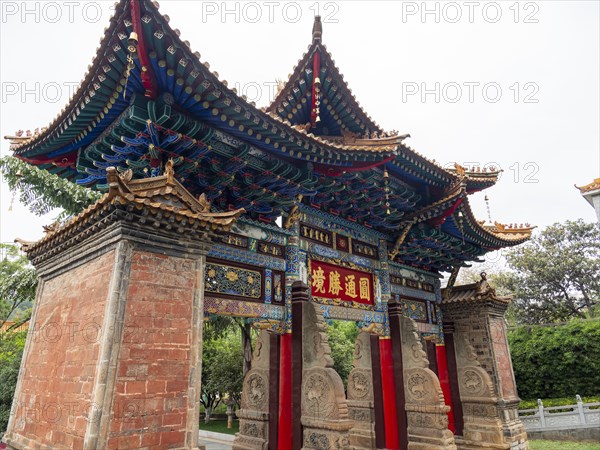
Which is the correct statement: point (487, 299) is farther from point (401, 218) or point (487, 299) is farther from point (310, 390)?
point (310, 390)

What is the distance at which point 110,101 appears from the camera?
16.5 ft

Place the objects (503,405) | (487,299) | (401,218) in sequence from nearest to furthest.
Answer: (401,218)
(503,405)
(487,299)

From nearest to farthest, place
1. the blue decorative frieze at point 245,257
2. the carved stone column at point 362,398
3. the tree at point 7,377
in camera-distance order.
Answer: the blue decorative frieze at point 245,257 < the carved stone column at point 362,398 < the tree at point 7,377

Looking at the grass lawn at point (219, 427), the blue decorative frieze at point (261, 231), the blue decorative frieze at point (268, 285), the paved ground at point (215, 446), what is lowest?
the paved ground at point (215, 446)

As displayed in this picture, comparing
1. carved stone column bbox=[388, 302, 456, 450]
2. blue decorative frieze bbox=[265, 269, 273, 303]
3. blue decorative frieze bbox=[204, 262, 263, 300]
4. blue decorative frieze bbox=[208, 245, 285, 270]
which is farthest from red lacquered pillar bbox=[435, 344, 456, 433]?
blue decorative frieze bbox=[204, 262, 263, 300]

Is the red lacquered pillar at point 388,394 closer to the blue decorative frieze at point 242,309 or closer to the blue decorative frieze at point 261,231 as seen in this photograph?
the blue decorative frieze at point 242,309

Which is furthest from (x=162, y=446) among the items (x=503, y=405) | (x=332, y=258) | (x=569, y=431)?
(x=569, y=431)

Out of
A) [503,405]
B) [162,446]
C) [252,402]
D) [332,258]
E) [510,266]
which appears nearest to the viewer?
[162,446]

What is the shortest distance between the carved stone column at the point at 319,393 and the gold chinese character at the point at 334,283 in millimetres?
1204

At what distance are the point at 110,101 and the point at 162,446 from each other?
406cm

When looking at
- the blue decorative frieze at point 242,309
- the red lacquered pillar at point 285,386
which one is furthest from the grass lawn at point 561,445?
the blue decorative frieze at point 242,309

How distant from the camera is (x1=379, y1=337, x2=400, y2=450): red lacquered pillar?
9.27 meters

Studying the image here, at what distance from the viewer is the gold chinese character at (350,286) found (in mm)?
9064

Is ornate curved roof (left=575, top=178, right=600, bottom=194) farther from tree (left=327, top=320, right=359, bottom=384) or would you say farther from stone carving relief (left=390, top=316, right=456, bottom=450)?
stone carving relief (left=390, top=316, right=456, bottom=450)
